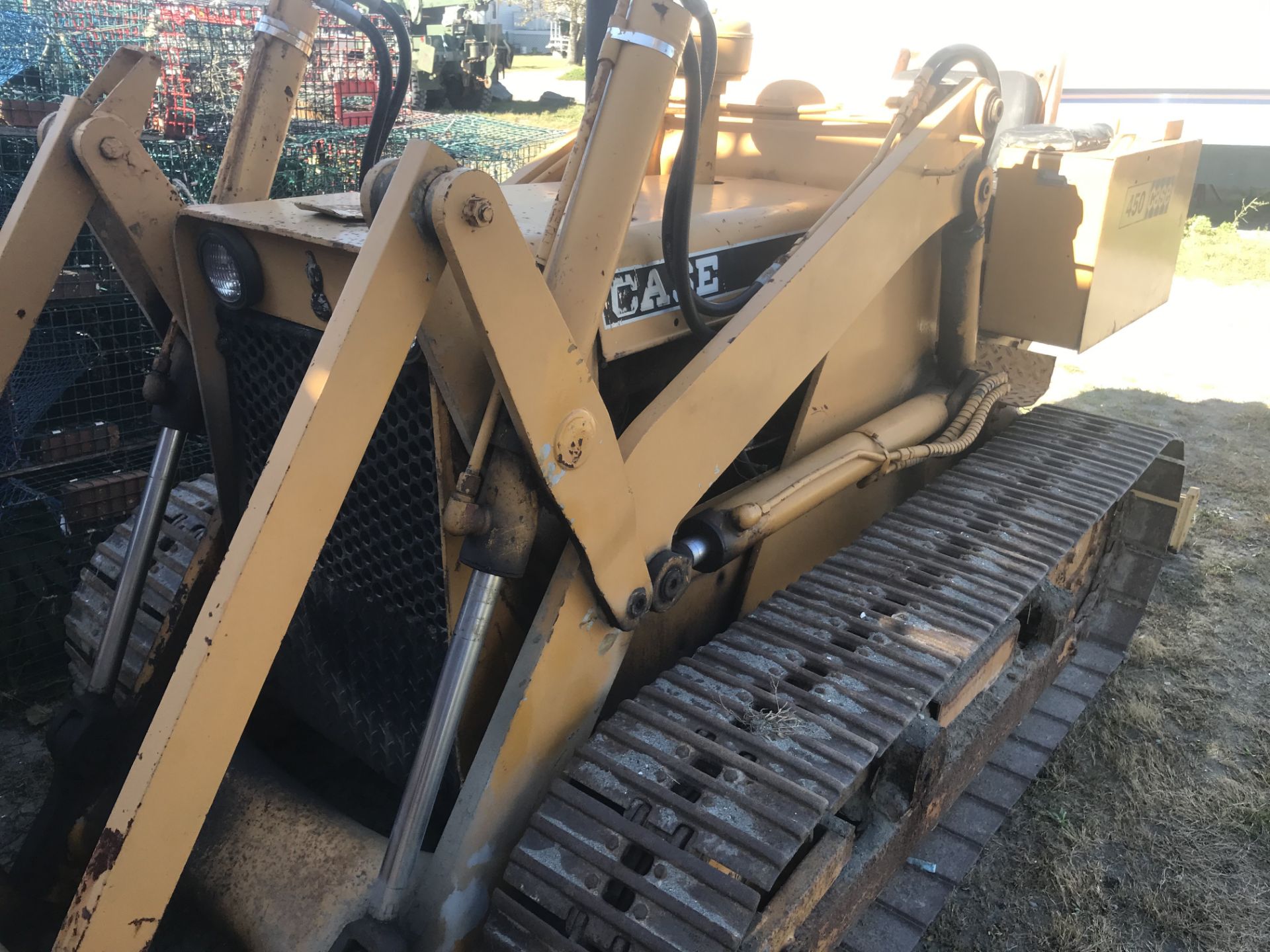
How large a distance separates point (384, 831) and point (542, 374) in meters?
1.42

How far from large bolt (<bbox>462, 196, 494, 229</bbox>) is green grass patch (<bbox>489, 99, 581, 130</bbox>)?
15954 mm

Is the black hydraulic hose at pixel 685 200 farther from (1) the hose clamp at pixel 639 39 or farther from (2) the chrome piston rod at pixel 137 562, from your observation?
(2) the chrome piston rod at pixel 137 562

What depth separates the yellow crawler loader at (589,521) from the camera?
5.07 feet

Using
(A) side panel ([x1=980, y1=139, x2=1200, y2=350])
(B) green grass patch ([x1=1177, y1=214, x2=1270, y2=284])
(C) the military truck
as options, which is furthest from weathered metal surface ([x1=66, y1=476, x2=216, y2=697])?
(C) the military truck

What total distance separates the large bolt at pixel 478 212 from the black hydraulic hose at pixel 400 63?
81cm

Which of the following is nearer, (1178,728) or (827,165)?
(827,165)

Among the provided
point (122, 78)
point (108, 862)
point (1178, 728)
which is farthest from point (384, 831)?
point (1178, 728)

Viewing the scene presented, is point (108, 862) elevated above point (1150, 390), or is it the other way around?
point (108, 862)

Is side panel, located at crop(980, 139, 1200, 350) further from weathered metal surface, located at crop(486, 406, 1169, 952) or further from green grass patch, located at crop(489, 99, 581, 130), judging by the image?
green grass patch, located at crop(489, 99, 581, 130)

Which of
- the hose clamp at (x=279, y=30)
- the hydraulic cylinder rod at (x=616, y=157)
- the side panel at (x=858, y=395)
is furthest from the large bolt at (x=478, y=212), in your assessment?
the side panel at (x=858, y=395)

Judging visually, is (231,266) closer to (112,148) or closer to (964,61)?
(112,148)

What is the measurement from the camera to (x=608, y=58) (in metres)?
1.67

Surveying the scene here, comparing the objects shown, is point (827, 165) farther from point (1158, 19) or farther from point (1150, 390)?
point (1158, 19)

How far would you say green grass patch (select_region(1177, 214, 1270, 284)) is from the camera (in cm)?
994
